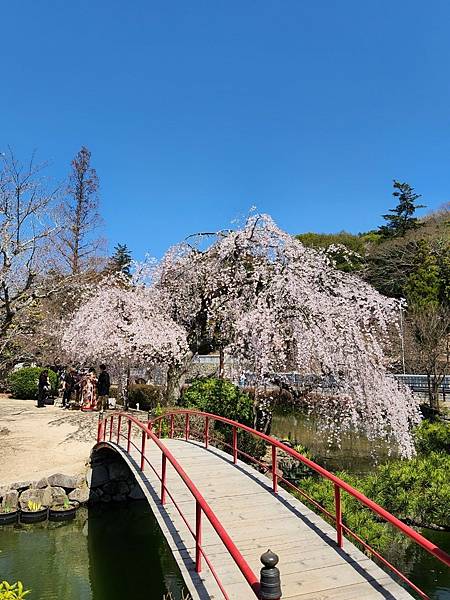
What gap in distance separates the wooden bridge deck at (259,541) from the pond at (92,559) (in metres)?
1.82

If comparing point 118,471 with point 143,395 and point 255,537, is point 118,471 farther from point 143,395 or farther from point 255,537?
point 143,395

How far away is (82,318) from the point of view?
49.9 ft

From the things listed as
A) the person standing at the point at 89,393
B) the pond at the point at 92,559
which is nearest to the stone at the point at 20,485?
the pond at the point at 92,559

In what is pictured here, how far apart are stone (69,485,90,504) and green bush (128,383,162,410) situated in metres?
8.83

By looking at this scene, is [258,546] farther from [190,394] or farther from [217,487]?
[190,394]

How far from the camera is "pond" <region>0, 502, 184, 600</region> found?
7379mm

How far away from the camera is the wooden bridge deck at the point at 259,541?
4.27 metres

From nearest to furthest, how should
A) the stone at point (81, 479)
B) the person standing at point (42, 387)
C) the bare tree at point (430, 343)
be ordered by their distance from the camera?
the stone at point (81, 479)
the person standing at point (42, 387)
the bare tree at point (430, 343)

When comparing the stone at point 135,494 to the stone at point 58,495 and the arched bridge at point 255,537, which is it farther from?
the arched bridge at point 255,537

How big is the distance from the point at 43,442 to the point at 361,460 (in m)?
9.77

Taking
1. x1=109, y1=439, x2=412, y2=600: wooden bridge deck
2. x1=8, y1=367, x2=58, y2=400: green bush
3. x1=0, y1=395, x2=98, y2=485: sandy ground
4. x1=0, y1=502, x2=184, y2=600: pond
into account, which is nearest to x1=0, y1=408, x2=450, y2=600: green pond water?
x1=0, y1=502, x2=184, y2=600: pond

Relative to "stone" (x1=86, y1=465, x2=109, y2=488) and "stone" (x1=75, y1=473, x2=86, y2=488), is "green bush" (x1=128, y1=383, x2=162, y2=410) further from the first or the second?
"stone" (x1=75, y1=473, x2=86, y2=488)

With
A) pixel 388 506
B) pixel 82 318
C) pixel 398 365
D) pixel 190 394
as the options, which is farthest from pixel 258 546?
pixel 398 365

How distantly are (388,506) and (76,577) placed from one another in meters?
5.47
